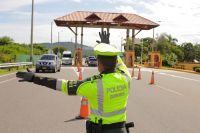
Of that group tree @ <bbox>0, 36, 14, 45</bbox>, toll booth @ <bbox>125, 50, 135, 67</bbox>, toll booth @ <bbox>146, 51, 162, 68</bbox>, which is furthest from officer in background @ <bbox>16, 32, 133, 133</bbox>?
tree @ <bbox>0, 36, 14, 45</bbox>

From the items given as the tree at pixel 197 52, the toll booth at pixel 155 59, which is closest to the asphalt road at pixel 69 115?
the toll booth at pixel 155 59

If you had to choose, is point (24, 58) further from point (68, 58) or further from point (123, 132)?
point (123, 132)

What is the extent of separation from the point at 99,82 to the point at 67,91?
1.05 ft

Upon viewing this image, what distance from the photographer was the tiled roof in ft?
221

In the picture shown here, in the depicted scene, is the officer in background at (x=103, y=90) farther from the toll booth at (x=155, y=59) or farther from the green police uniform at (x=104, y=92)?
the toll booth at (x=155, y=59)

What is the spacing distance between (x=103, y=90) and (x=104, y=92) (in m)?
0.02

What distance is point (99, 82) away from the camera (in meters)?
3.74

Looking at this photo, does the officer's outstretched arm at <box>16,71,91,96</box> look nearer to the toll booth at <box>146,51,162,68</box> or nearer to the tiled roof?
the tiled roof

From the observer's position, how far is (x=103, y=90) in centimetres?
373

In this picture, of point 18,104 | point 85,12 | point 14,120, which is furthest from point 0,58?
point 14,120

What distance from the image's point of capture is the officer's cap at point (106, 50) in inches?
146

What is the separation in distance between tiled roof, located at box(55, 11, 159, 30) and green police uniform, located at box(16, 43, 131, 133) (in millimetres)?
62488

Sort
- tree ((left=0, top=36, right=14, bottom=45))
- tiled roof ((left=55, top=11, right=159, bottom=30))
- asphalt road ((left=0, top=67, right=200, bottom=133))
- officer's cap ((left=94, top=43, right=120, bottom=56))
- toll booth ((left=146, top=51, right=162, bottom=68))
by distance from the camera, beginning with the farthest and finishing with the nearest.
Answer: tree ((left=0, top=36, right=14, bottom=45)) → toll booth ((left=146, top=51, right=162, bottom=68)) → tiled roof ((left=55, top=11, right=159, bottom=30)) → asphalt road ((left=0, top=67, right=200, bottom=133)) → officer's cap ((left=94, top=43, right=120, bottom=56))

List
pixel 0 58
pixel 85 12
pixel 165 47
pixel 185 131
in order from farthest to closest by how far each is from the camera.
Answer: pixel 165 47 < pixel 85 12 < pixel 0 58 < pixel 185 131
